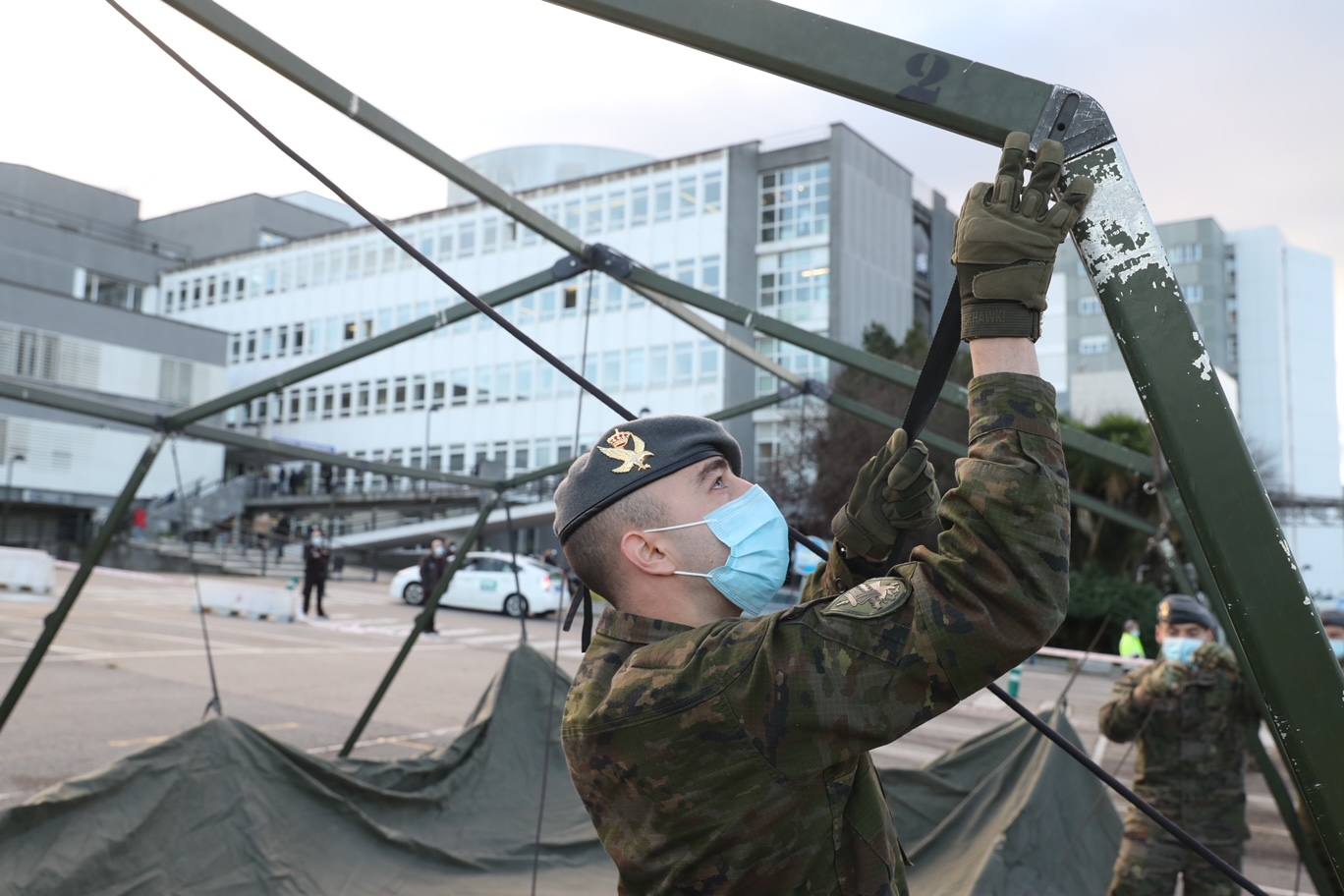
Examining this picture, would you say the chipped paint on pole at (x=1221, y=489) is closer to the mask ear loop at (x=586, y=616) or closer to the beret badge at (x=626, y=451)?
the beret badge at (x=626, y=451)

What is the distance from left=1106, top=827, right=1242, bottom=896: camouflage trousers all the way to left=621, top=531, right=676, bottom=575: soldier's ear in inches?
143

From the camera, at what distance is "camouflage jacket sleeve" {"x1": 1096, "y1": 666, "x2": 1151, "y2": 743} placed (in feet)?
16.3

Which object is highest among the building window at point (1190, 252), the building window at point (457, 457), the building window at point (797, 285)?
the building window at point (1190, 252)

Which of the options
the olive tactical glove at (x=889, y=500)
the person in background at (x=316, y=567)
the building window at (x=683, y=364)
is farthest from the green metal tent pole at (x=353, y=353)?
the building window at (x=683, y=364)

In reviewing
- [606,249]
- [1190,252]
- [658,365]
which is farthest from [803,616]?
[1190,252]

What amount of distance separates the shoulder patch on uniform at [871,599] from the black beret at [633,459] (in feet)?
1.43

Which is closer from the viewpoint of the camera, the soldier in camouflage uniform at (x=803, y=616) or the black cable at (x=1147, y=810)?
the soldier in camouflage uniform at (x=803, y=616)

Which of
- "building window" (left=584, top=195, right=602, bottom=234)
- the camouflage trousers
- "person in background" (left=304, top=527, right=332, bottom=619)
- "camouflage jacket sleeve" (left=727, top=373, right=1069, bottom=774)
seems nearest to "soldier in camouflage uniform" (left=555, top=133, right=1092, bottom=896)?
"camouflage jacket sleeve" (left=727, top=373, right=1069, bottom=774)

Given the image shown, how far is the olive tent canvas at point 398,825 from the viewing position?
4820 mm

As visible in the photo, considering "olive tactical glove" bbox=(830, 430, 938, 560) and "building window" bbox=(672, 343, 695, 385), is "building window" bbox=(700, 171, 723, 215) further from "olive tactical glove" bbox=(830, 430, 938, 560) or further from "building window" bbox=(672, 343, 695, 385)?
"olive tactical glove" bbox=(830, 430, 938, 560)

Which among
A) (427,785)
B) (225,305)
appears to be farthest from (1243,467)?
(225,305)

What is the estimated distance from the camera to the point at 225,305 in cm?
5109

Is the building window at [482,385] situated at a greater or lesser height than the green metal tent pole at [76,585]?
greater

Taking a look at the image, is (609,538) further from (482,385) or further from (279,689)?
(482,385)
